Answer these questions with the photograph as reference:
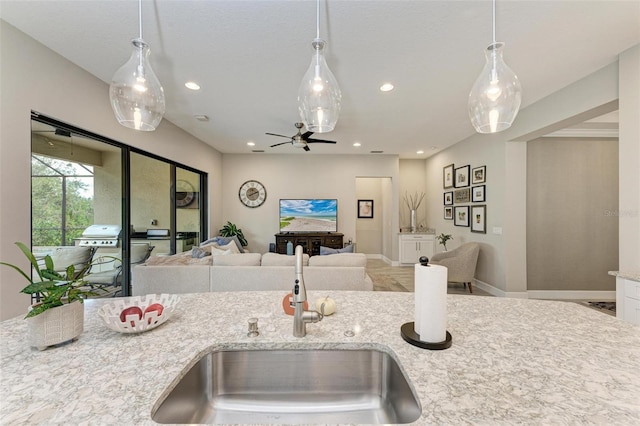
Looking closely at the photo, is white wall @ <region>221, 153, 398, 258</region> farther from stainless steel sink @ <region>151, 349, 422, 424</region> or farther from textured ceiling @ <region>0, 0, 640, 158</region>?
stainless steel sink @ <region>151, 349, 422, 424</region>

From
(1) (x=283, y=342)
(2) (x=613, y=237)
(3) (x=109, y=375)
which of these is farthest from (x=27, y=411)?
(2) (x=613, y=237)

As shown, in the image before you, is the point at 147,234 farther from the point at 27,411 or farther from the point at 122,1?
the point at 27,411

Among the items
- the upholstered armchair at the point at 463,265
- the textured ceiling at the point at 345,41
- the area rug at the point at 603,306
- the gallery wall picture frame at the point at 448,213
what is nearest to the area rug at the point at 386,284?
the upholstered armchair at the point at 463,265

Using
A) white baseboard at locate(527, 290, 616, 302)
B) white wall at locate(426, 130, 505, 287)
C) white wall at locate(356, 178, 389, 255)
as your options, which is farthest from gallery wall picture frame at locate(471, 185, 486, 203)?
white wall at locate(356, 178, 389, 255)

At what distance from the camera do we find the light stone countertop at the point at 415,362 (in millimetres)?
649

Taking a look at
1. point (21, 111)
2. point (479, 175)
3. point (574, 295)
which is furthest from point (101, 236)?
point (574, 295)

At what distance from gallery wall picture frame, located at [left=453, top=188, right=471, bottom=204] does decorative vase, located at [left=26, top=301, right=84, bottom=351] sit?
5.28m

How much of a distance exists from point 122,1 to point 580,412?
9.56ft

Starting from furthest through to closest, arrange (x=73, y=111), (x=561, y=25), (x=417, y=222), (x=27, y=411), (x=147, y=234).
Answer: (x=417, y=222), (x=147, y=234), (x=73, y=111), (x=561, y=25), (x=27, y=411)

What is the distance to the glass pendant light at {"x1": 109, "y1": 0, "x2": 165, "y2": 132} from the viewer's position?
1.30 m

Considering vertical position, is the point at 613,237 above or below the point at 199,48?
below

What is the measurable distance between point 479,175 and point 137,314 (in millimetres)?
4946

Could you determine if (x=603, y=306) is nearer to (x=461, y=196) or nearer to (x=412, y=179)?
(x=461, y=196)

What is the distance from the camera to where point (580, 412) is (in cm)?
65
